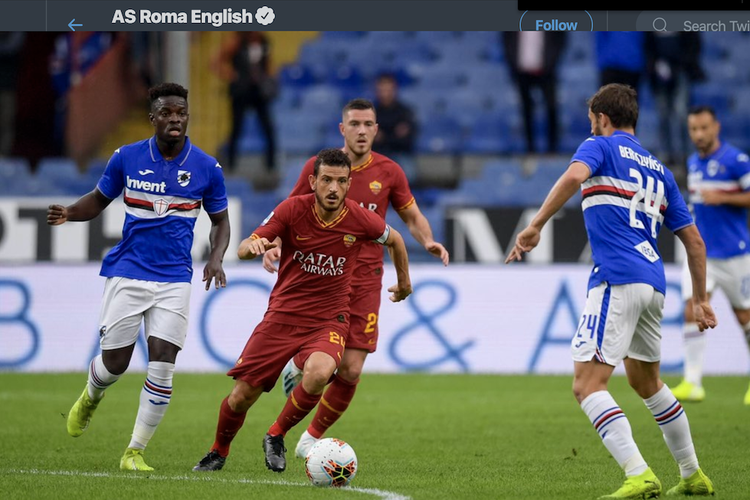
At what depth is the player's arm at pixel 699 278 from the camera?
19.8 ft

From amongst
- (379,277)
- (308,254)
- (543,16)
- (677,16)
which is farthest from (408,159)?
(308,254)

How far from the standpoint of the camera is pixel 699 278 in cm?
605

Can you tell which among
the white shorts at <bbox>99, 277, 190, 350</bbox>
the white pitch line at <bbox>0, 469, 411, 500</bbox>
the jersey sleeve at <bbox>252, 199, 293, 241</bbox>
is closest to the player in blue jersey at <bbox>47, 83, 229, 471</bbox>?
the white shorts at <bbox>99, 277, 190, 350</bbox>

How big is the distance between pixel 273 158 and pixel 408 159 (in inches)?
84.8

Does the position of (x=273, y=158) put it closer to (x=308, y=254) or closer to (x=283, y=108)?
(x=283, y=108)

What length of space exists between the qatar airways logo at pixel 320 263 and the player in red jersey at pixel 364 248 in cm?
80

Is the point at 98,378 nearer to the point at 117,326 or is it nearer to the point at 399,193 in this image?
the point at 117,326

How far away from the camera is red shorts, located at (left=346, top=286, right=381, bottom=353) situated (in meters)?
7.61

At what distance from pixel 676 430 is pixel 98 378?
11.5 feet

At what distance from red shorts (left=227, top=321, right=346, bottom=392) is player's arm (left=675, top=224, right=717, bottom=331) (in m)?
2.09

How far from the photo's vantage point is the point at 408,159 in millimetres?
17844

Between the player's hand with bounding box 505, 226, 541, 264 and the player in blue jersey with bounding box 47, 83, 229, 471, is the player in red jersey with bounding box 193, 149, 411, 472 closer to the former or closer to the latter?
the player in blue jersey with bounding box 47, 83, 229, 471

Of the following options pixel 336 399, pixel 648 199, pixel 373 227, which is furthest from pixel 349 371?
pixel 648 199

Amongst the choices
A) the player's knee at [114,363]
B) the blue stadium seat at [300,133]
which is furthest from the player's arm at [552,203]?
the blue stadium seat at [300,133]
